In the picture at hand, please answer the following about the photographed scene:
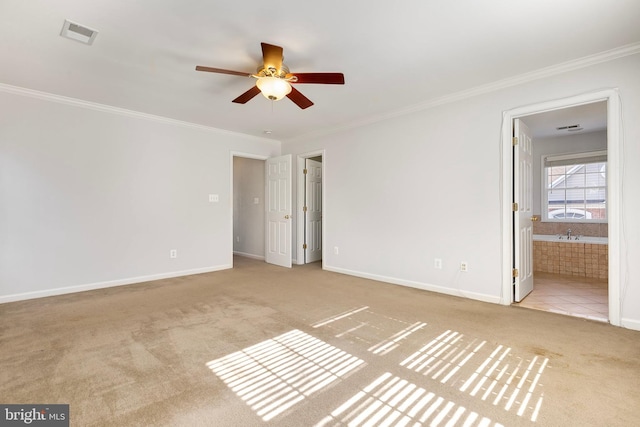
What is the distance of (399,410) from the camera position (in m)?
1.62

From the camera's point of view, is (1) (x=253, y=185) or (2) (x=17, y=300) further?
(1) (x=253, y=185)

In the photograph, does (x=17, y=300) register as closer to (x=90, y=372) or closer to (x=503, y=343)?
(x=90, y=372)

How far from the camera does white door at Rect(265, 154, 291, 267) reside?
5555 millimetres

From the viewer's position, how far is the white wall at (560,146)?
4946mm

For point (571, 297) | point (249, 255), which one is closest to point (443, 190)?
point (571, 297)

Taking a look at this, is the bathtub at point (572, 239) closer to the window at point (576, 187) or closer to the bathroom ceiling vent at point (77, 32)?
the window at point (576, 187)

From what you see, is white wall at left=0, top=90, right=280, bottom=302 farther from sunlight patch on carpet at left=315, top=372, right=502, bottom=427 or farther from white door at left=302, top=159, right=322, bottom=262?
sunlight patch on carpet at left=315, top=372, right=502, bottom=427

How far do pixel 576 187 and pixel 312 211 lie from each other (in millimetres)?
4768

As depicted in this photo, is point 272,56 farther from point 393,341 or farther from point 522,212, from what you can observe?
point 522,212

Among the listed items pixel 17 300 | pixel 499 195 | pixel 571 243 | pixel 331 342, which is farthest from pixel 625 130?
pixel 17 300

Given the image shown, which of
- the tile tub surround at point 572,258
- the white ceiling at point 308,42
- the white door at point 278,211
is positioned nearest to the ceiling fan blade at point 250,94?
the white ceiling at point 308,42

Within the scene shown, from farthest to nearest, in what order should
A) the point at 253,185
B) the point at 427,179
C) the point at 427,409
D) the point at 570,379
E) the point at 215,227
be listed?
the point at 253,185, the point at 215,227, the point at 427,179, the point at 570,379, the point at 427,409

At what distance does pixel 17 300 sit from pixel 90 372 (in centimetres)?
252

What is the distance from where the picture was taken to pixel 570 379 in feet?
6.17
